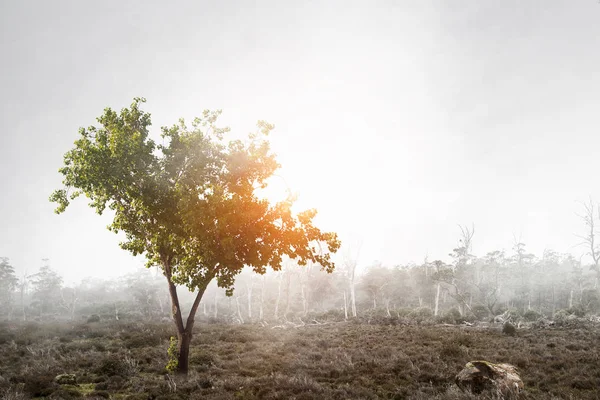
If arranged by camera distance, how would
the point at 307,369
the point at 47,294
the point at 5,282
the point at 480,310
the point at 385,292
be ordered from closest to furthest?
the point at 307,369 → the point at 480,310 → the point at 385,292 → the point at 47,294 → the point at 5,282

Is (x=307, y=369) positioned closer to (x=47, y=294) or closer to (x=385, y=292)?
(x=385, y=292)

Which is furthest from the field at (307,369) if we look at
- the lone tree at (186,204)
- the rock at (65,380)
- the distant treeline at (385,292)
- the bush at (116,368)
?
the distant treeline at (385,292)

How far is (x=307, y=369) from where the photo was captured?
13492mm

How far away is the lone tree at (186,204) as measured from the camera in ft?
36.8

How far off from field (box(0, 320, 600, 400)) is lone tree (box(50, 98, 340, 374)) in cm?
246

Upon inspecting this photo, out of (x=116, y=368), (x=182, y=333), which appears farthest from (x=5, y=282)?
(x=182, y=333)

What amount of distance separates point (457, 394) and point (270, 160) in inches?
428

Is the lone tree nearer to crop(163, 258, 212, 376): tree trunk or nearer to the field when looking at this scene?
crop(163, 258, 212, 376): tree trunk

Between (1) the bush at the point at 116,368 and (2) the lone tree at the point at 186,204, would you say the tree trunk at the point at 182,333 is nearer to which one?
(2) the lone tree at the point at 186,204

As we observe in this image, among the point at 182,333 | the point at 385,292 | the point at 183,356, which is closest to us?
the point at 183,356

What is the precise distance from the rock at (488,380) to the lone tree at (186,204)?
573cm

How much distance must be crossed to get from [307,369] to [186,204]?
893cm

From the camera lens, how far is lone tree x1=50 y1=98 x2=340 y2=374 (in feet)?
36.8

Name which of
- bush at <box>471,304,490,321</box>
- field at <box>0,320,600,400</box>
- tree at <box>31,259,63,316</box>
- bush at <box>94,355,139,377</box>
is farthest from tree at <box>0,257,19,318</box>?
bush at <box>471,304,490,321</box>
